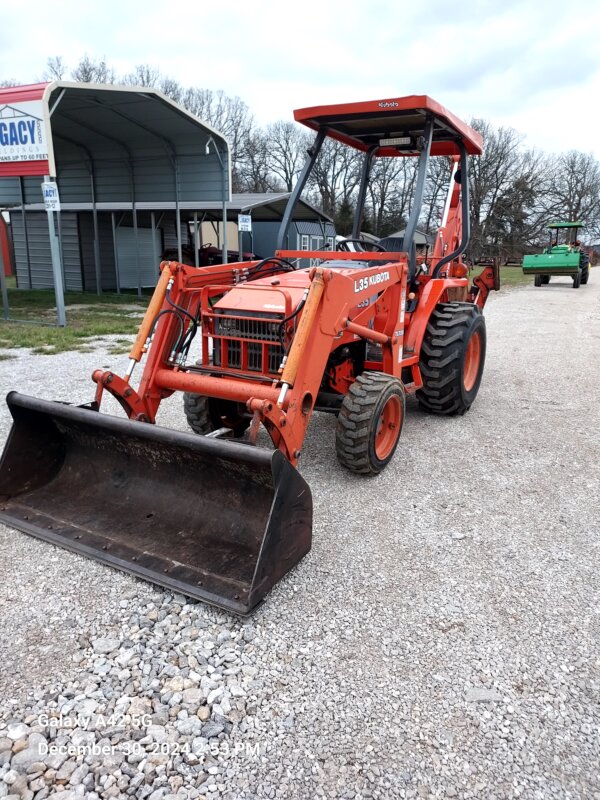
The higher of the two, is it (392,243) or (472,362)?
(392,243)

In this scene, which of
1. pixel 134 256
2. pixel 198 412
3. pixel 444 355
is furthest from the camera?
pixel 134 256

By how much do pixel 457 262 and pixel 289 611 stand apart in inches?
192

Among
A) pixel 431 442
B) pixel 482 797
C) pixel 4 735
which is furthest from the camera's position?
pixel 431 442

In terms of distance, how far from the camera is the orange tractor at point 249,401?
2969 millimetres

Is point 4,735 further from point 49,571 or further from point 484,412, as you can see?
point 484,412

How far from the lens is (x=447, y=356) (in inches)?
208

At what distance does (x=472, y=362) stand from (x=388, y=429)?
7.04 feet

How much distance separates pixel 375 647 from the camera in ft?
8.30

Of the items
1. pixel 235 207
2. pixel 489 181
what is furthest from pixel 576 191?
pixel 235 207

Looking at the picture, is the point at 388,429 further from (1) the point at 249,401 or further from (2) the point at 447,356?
(1) the point at 249,401

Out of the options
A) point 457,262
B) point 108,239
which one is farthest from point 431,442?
point 108,239

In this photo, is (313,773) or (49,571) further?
(49,571)

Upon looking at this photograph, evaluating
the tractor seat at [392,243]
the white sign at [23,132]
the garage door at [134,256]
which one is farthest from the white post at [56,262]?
the garage door at [134,256]

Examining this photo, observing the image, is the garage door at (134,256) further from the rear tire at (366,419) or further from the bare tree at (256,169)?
the bare tree at (256,169)
